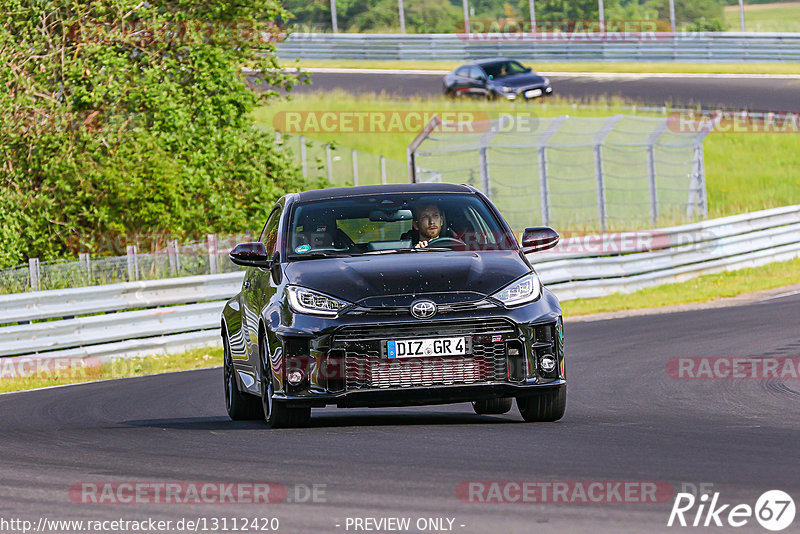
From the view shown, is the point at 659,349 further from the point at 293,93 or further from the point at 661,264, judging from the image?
the point at 293,93

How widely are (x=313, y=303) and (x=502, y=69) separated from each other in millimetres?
37188

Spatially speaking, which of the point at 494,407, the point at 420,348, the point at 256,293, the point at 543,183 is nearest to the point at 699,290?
the point at 543,183

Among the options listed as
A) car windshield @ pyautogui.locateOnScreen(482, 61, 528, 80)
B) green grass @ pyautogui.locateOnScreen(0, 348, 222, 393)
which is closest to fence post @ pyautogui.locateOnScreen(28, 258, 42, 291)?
green grass @ pyautogui.locateOnScreen(0, 348, 222, 393)

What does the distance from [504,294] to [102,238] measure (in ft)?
55.1

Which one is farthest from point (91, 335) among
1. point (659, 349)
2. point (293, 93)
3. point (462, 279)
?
point (293, 93)

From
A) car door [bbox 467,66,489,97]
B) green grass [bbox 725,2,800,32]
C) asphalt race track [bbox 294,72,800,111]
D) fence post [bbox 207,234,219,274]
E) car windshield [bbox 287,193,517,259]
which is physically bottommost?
green grass [bbox 725,2,800,32]

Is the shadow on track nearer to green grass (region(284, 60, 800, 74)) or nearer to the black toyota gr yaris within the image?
the black toyota gr yaris

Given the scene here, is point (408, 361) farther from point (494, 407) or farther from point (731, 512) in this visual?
point (731, 512)

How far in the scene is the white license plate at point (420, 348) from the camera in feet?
28.5

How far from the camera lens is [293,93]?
4803 centimetres

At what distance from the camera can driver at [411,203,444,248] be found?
386 inches

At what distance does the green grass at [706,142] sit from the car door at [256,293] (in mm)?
29029

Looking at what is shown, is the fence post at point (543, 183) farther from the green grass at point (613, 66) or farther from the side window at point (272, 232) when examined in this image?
the green grass at point (613, 66)

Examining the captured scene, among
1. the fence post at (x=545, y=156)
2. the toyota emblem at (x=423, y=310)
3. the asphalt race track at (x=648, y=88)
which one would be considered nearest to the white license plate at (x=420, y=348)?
the toyota emblem at (x=423, y=310)
